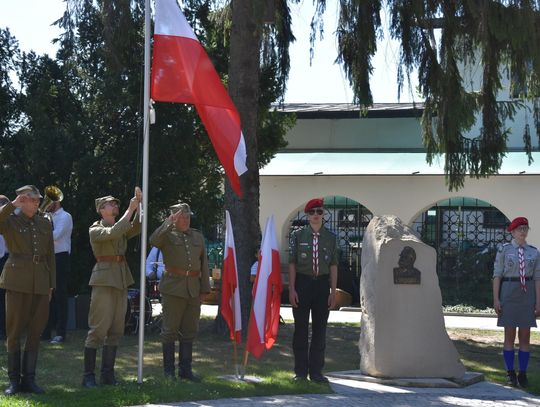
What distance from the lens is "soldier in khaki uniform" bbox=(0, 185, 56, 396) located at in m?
8.58

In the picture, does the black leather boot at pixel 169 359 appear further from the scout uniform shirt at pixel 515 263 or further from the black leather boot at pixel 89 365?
the scout uniform shirt at pixel 515 263

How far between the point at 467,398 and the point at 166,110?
813cm

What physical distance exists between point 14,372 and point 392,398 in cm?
341

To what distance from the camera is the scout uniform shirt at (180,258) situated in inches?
368

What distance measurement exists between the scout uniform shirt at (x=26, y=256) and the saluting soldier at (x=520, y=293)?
4647 millimetres

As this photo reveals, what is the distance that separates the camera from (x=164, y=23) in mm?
9203

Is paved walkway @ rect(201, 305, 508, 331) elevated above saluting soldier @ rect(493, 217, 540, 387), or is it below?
below

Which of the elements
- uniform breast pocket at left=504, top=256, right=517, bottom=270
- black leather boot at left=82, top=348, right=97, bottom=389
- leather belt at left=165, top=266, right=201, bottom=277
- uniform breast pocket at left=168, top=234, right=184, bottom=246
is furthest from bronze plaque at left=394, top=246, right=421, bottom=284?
black leather boot at left=82, top=348, right=97, bottom=389

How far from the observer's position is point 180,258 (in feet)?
30.9

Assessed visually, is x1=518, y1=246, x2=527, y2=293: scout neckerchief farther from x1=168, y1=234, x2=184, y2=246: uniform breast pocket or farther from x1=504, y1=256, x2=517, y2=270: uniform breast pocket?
x1=168, y1=234, x2=184, y2=246: uniform breast pocket

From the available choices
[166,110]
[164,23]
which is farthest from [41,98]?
[164,23]

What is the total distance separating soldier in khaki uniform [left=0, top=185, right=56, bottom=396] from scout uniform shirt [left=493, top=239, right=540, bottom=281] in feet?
15.2

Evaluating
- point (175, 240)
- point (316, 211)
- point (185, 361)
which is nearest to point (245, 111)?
point (316, 211)

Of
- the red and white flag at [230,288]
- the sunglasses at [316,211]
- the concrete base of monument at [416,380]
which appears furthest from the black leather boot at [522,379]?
the red and white flag at [230,288]
